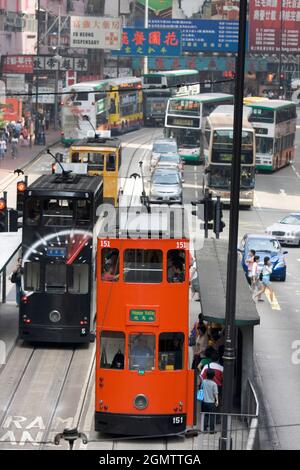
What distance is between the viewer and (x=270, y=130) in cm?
7019

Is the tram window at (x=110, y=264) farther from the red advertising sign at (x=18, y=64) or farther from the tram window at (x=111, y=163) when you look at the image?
the red advertising sign at (x=18, y=64)

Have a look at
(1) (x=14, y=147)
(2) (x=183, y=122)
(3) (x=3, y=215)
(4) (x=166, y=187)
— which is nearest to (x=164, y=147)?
(2) (x=183, y=122)

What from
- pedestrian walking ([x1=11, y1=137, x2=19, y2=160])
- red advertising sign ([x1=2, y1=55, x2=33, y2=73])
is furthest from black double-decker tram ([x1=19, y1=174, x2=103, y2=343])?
red advertising sign ([x1=2, y1=55, x2=33, y2=73])

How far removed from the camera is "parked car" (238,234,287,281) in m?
43.0

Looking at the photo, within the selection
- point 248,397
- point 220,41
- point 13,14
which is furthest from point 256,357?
point 13,14

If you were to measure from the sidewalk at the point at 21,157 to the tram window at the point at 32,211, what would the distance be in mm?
35455

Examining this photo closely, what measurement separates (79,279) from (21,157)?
148ft

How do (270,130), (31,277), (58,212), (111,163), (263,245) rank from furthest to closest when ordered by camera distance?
(270,130), (111,163), (263,245), (31,277), (58,212)

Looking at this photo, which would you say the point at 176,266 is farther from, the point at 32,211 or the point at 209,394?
the point at 32,211

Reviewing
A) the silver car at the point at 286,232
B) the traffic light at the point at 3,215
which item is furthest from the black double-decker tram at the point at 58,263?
the silver car at the point at 286,232

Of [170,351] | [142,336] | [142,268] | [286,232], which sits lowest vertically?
[286,232]

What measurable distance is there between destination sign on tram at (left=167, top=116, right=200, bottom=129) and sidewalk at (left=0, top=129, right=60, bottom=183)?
7174 millimetres

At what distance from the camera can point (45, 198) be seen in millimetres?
29562

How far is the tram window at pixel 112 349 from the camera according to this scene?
23011mm
